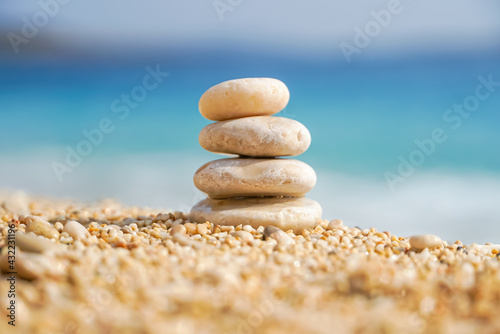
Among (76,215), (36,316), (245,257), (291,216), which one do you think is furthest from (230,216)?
(36,316)

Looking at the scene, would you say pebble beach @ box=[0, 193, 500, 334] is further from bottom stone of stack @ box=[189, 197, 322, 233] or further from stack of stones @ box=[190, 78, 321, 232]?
stack of stones @ box=[190, 78, 321, 232]

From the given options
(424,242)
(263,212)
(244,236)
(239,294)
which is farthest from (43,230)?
(424,242)

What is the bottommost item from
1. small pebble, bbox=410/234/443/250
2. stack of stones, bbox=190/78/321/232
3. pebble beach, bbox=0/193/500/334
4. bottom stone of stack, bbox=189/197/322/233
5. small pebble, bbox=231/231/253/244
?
pebble beach, bbox=0/193/500/334

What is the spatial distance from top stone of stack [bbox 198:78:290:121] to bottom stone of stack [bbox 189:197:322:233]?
38.9 inches

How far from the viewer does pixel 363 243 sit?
344 centimetres

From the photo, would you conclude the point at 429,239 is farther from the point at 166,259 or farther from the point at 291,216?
the point at 166,259

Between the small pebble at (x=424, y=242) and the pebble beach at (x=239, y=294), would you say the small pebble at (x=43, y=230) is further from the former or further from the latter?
the small pebble at (x=424, y=242)

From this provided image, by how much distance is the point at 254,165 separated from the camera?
4.21m

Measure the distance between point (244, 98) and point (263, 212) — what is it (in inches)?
49.7

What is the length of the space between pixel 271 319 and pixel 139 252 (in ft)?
3.90

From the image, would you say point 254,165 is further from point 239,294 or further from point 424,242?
point 239,294

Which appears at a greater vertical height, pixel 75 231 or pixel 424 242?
pixel 424 242

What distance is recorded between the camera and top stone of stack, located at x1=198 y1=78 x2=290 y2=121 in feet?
14.1

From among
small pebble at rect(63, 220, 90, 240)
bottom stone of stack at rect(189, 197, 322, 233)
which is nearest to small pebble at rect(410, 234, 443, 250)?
bottom stone of stack at rect(189, 197, 322, 233)
